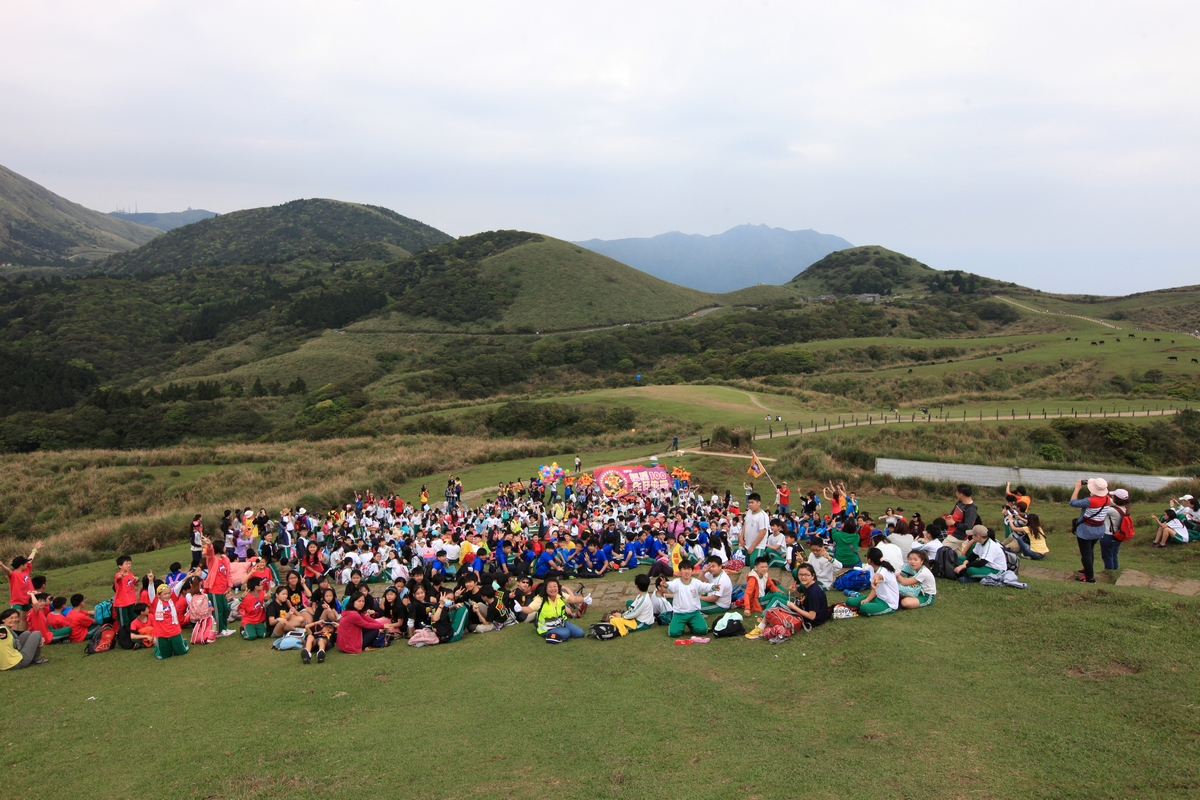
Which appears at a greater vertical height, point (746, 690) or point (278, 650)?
point (746, 690)

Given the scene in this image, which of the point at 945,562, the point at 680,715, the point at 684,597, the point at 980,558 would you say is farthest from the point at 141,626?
the point at 980,558

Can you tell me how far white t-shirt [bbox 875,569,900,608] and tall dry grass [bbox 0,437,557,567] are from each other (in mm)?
19706

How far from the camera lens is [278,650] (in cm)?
966

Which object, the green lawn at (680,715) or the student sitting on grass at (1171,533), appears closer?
the green lawn at (680,715)

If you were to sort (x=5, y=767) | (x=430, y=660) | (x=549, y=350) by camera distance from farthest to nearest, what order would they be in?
(x=549, y=350), (x=430, y=660), (x=5, y=767)

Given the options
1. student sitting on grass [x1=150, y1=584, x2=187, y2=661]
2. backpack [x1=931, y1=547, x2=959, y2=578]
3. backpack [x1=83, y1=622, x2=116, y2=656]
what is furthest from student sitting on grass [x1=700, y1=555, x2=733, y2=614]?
backpack [x1=83, y1=622, x2=116, y2=656]

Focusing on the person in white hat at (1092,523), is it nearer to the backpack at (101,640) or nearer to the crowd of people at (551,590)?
the crowd of people at (551,590)

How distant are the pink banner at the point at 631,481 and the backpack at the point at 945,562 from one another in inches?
427

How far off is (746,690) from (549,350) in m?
72.9

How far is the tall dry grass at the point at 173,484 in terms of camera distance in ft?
67.1

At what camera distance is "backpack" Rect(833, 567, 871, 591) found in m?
10.1

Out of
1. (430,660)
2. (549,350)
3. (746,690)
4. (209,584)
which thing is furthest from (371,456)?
(549,350)

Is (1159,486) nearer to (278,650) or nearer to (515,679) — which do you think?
(515,679)

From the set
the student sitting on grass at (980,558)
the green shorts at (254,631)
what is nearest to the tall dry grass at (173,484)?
the green shorts at (254,631)
